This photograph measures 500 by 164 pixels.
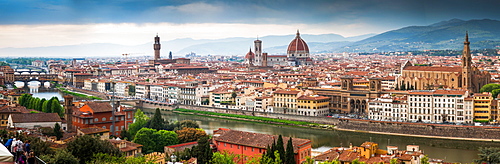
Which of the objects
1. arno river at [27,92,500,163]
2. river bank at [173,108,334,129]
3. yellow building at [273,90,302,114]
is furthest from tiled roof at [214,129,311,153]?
yellow building at [273,90,302,114]

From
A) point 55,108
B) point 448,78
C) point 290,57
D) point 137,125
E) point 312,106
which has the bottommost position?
point 137,125

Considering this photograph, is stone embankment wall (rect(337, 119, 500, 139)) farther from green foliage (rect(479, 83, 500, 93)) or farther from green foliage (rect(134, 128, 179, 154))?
green foliage (rect(134, 128, 179, 154))

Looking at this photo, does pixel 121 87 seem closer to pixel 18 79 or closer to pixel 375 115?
pixel 18 79

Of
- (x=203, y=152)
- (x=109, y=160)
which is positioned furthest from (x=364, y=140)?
(x=109, y=160)

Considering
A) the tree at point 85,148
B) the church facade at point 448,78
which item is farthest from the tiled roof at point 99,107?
the church facade at point 448,78

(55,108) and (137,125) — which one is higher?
(55,108)

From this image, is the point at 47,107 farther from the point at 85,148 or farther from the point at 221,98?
the point at 221,98

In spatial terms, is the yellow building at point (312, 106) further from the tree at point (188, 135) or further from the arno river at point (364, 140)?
the tree at point (188, 135)
